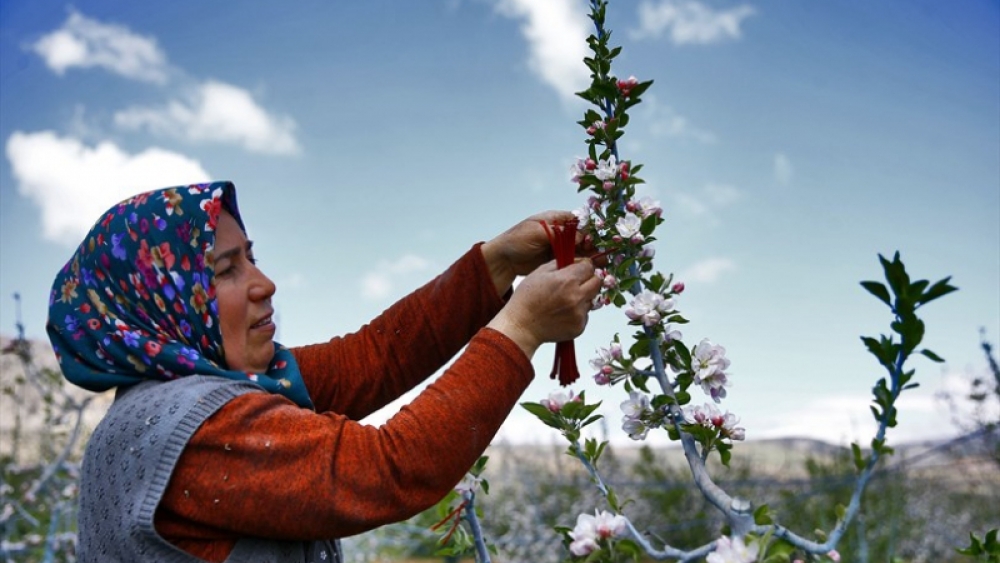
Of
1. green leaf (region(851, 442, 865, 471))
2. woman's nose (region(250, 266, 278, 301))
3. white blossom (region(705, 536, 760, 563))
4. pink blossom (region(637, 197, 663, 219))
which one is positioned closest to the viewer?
white blossom (region(705, 536, 760, 563))

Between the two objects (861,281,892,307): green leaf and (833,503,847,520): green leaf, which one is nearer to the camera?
(861,281,892,307): green leaf

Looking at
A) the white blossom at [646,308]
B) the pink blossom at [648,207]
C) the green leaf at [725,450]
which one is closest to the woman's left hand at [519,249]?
the pink blossom at [648,207]

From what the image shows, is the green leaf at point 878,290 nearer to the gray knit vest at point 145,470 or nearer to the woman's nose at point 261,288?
the gray knit vest at point 145,470

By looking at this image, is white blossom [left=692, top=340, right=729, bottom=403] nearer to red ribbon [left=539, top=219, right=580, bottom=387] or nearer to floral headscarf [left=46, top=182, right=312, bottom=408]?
red ribbon [left=539, top=219, right=580, bottom=387]

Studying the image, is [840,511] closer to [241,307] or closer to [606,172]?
[606,172]

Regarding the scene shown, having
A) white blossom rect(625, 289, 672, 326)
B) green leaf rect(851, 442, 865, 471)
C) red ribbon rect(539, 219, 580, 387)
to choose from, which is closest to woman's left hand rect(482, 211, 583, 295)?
red ribbon rect(539, 219, 580, 387)

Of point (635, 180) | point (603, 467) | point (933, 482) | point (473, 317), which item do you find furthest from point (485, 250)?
point (933, 482)

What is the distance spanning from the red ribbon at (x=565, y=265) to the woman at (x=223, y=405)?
1.3 inches

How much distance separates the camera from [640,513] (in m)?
9.83

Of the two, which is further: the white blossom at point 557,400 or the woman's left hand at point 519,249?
the woman's left hand at point 519,249

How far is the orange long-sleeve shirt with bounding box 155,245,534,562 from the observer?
123cm

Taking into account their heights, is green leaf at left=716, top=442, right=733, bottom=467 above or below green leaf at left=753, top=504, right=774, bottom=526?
above

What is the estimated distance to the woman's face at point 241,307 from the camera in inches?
60.7

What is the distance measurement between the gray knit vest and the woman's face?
15 centimetres
